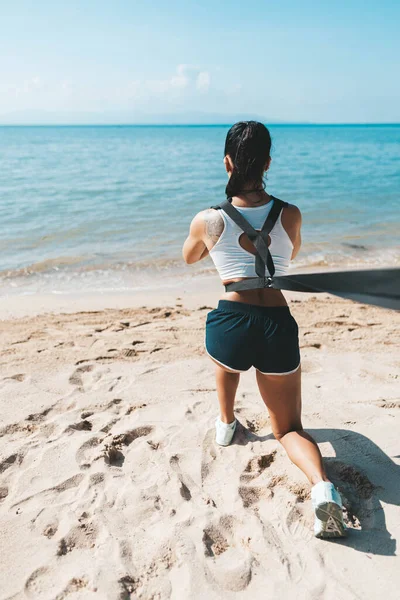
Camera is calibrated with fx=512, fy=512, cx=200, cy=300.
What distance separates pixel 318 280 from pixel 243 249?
1.43 feet

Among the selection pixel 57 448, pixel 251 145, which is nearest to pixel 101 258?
pixel 57 448

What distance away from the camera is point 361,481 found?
2.97 meters

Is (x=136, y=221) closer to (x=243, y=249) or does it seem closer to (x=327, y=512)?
(x=243, y=249)

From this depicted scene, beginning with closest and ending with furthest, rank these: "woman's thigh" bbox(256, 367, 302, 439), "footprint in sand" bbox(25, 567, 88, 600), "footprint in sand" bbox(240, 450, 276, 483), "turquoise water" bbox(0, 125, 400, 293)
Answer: "footprint in sand" bbox(25, 567, 88, 600), "woman's thigh" bbox(256, 367, 302, 439), "footprint in sand" bbox(240, 450, 276, 483), "turquoise water" bbox(0, 125, 400, 293)

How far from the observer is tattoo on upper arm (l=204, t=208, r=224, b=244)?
282 cm

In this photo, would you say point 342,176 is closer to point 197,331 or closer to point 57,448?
point 197,331

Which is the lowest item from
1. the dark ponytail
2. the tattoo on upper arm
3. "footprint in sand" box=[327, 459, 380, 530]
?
"footprint in sand" box=[327, 459, 380, 530]

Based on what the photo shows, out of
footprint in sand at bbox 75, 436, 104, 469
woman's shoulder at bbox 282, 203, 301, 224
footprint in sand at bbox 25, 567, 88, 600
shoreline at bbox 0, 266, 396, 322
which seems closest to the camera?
footprint in sand at bbox 25, 567, 88, 600

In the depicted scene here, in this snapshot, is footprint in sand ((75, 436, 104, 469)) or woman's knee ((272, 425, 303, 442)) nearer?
woman's knee ((272, 425, 303, 442))

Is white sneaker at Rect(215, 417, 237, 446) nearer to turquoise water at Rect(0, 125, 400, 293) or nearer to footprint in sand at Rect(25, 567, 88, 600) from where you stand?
footprint in sand at Rect(25, 567, 88, 600)

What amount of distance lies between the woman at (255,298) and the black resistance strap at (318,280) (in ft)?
0.09

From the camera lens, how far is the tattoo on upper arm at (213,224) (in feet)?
9.24

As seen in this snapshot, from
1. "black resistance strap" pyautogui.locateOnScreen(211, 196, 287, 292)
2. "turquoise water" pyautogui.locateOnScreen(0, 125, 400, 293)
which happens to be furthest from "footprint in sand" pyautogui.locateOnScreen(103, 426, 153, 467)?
"turquoise water" pyautogui.locateOnScreen(0, 125, 400, 293)

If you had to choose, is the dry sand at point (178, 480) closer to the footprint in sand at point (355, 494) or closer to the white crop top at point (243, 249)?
the footprint in sand at point (355, 494)
